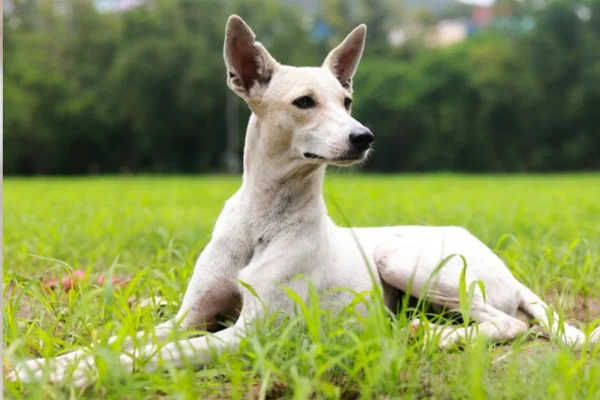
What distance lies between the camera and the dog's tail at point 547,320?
11.0ft

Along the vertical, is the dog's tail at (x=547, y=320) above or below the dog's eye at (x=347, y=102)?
below

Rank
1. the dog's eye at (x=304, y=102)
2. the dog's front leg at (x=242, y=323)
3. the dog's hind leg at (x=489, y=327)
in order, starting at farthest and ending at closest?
the dog's eye at (x=304, y=102)
the dog's hind leg at (x=489, y=327)
the dog's front leg at (x=242, y=323)

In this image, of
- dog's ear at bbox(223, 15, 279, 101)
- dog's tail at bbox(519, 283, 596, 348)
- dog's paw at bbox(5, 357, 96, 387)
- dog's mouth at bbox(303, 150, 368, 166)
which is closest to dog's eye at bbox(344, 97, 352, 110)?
dog's ear at bbox(223, 15, 279, 101)

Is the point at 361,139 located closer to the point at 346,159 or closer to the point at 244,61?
the point at 346,159

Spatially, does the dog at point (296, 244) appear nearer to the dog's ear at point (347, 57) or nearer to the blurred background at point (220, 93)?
the dog's ear at point (347, 57)

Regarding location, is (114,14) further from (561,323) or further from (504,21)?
(561,323)

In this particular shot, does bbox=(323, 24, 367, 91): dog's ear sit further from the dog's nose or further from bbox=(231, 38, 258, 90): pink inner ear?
the dog's nose

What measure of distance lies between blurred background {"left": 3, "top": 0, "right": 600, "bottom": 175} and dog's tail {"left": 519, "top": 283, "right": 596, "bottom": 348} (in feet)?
119

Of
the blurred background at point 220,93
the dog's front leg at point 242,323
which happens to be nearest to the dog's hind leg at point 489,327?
the dog's front leg at point 242,323

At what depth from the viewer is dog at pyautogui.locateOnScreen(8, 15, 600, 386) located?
10.8 ft

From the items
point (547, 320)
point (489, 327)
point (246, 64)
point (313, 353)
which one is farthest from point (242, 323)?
point (547, 320)

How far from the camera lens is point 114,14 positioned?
4778 cm

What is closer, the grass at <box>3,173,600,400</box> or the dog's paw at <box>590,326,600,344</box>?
the grass at <box>3,173,600,400</box>

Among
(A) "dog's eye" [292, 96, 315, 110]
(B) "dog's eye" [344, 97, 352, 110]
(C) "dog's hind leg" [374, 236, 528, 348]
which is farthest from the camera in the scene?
(B) "dog's eye" [344, 97, 352, 110]
